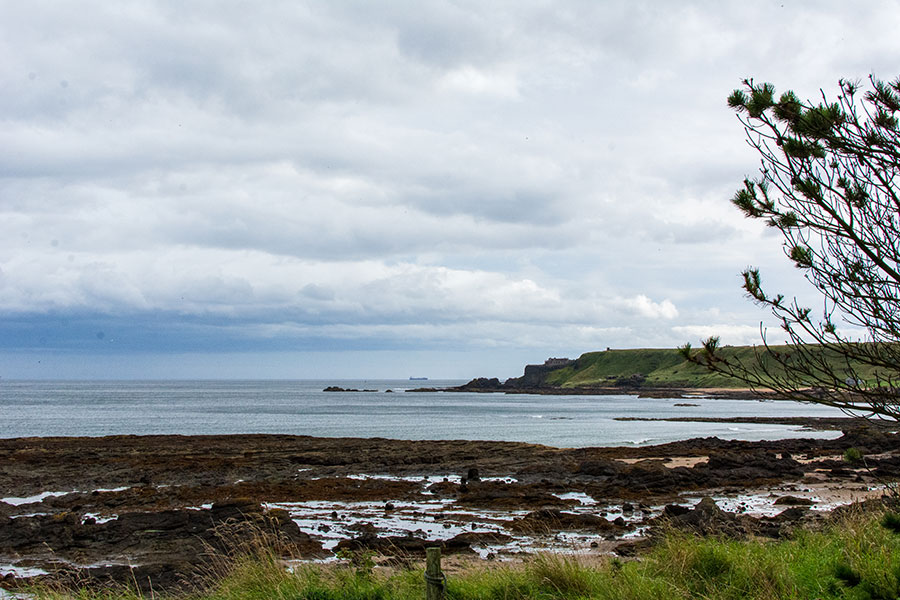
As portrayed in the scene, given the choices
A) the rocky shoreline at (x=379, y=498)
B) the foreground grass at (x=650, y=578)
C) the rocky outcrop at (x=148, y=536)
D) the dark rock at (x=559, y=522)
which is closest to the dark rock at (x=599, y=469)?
the rocky shoreline at (x=379, y=498)

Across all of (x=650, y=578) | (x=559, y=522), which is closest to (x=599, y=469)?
(x=559, y=522)

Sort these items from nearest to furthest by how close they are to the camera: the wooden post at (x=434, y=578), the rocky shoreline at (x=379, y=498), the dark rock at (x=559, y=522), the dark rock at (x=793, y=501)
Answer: the wooden post at (x=434, y=578), the rocky shoreline at (x=379, y=498), the dark rock at (x=559, y=522), the dark rock at (x=793, y=501)

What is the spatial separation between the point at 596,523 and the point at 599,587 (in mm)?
9895

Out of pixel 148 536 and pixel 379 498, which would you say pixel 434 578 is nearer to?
pixel 148 536

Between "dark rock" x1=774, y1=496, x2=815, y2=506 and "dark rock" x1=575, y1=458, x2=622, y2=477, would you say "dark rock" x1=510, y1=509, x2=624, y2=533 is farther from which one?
"dark rock" x1=575, y1=458, x2=622, y2=477

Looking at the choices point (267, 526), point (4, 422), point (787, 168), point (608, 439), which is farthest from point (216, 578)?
point (4, 422)

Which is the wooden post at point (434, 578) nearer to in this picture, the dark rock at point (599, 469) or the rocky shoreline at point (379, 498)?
the rocky shoreline at point (379, 498)

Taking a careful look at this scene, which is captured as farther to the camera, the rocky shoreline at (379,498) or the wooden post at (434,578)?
the rocky shoreline at (379,498)

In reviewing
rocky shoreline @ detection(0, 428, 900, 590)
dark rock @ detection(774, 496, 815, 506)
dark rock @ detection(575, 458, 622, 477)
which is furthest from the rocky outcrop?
dark rock @ detection(575, 458, 622, 477)

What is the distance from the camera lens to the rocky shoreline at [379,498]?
51.2 feet

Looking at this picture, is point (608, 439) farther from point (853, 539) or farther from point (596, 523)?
point (853, 539)

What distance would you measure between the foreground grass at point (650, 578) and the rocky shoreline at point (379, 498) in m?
1.64

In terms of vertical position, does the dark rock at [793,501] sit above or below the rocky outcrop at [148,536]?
below

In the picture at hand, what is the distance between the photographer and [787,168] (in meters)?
6.23
